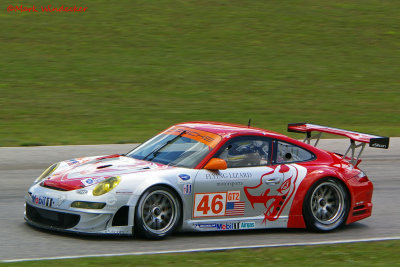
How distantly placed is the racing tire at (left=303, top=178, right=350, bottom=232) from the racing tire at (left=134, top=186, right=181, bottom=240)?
5.46 ft

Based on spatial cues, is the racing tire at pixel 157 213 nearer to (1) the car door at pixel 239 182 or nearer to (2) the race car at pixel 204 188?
(2) the race car at pixel 204 188

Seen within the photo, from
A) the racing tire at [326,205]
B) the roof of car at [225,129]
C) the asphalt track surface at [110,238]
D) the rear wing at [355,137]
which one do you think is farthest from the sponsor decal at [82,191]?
the rear wing at [355,137]

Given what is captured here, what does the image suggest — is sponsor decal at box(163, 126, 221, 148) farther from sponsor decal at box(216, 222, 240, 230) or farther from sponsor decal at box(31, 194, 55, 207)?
sponsor decal at box(31, 194, 55, 207)

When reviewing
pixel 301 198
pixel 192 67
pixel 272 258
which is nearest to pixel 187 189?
pixel 272 258

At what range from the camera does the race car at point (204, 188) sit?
7.00 meters

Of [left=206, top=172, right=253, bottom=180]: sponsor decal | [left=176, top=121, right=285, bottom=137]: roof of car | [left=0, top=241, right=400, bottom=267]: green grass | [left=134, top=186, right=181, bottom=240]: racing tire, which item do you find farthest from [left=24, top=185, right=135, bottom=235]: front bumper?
[left=176, top=121, right=285, bottom=137]: roof of car

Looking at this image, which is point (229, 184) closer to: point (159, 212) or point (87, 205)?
point (159, 212)

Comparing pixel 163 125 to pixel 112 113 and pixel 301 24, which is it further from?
pixel 301 24

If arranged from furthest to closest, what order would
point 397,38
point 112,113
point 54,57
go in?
point 397,38 → point 54,57 → point 112,113

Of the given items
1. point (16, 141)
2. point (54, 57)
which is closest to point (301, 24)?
point (54, 57)

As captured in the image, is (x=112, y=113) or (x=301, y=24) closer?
(x=112, y=113)

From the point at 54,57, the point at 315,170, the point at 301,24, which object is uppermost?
the point at 301,24

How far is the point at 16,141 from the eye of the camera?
13.7m

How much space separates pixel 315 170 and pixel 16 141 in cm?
747
